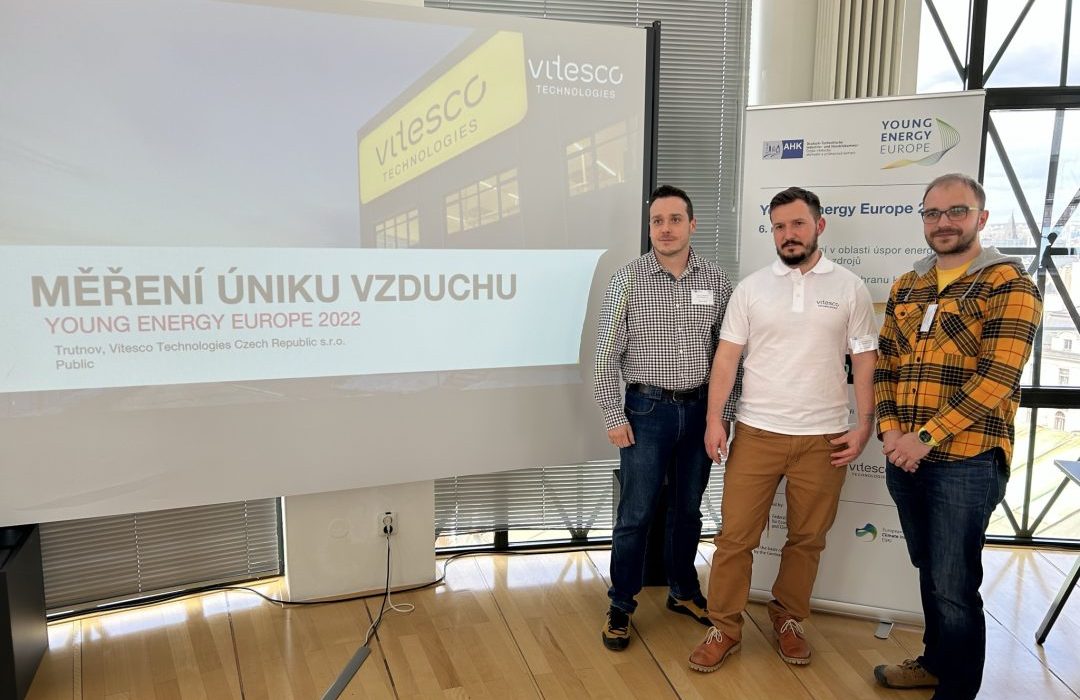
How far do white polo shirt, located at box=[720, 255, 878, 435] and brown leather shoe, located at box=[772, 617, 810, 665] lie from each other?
79 cm

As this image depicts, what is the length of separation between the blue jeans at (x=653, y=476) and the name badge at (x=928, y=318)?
0.80 metres

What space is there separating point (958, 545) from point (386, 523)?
224 cm

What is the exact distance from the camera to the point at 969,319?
2193mm

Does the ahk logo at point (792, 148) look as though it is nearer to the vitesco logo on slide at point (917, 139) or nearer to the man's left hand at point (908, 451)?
the vitesco logo on slide at point (917, 139)

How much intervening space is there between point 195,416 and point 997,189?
389cm

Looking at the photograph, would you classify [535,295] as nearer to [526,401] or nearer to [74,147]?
[526,401]

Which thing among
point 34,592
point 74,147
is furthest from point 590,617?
point 74,147

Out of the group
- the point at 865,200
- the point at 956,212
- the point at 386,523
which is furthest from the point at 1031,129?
the point at 386,523

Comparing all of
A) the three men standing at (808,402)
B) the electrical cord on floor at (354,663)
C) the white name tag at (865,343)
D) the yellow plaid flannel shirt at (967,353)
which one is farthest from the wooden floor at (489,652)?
the white name tag at (865,343)

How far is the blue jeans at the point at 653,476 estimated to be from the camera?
2.77m

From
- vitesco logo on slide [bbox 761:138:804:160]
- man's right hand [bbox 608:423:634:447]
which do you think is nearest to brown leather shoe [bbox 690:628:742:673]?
man's right hand [bbox 608:423:634:447]

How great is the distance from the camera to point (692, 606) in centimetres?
313

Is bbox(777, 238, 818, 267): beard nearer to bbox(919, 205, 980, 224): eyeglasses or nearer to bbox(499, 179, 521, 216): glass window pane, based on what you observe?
bbox(919, 205, 980, 224): eyeglasses

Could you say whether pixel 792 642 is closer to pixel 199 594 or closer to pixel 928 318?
pixel 928 318
